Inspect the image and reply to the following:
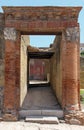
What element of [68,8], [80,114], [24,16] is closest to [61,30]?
[68,8]

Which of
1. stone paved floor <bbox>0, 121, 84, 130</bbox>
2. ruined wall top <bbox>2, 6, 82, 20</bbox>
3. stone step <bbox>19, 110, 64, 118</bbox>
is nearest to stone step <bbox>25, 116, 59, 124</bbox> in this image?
stone paved floor <bbox>0, 121, 84, 130</bbox>

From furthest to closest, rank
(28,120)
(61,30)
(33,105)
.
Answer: (33,105)
(61,30)
(28,120)

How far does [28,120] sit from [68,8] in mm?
4254

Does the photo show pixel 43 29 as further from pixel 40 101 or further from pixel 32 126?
pixel 32 126

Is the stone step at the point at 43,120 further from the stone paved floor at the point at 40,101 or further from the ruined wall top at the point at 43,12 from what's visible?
the ruined wall top at the point at 43,12

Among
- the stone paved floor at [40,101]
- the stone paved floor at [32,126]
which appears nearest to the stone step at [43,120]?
the stone paved floor at [32,126]

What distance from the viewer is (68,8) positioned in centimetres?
886

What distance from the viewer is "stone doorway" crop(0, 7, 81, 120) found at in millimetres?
8875

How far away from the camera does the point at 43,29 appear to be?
910 cm

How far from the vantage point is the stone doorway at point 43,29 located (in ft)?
29.1

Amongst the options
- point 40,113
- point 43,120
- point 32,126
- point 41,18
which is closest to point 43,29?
point 41,18

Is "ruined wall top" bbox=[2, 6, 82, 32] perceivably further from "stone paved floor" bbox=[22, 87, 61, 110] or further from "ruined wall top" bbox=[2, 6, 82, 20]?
"stone paved floor" bbox=[22, 87, 61, 110]

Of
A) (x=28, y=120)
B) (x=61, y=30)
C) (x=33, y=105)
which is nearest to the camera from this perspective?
(x=28, y=120)

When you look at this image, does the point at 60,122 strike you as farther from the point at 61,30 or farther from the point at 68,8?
the point at 68,8
